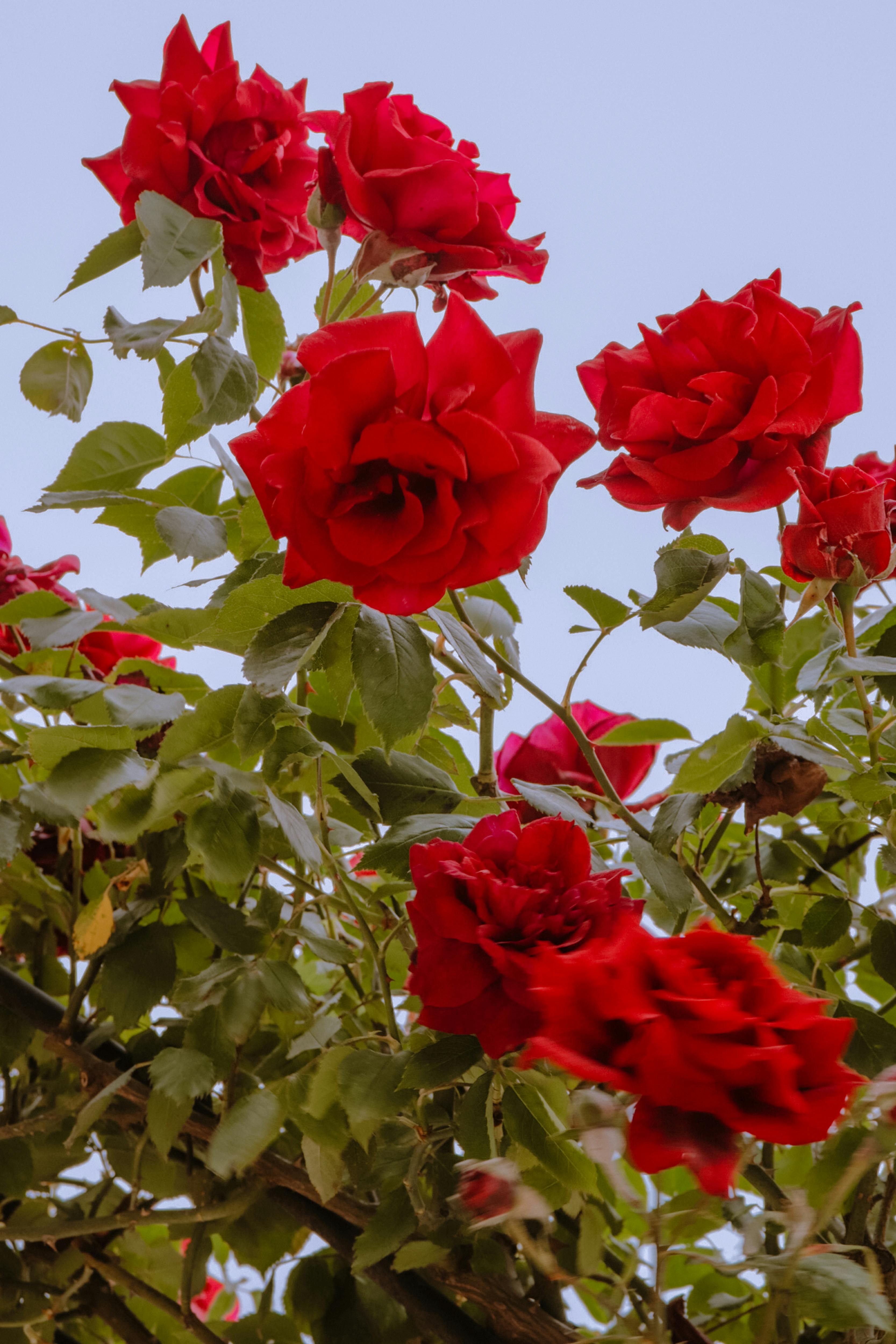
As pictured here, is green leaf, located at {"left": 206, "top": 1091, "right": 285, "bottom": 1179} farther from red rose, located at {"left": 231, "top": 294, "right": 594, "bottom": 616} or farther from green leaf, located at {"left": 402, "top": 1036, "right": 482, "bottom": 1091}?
red rose, located at {"left": 231, "top": 294, "right": 594, "bottom": 616}

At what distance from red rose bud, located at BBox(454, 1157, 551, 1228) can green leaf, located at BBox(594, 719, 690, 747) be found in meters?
0.22

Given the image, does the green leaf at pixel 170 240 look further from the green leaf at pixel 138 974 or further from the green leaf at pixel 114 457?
the green leaf at pixel 138 974

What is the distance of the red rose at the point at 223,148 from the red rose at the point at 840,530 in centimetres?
22

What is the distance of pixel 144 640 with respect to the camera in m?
0.54

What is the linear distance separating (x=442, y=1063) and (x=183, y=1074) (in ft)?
0.32

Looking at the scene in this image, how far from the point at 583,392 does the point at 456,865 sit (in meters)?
0.18

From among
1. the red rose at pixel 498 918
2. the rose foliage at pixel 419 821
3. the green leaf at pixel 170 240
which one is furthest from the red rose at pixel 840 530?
the green leaf at pixel 170 240

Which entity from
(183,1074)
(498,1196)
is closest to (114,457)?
(183,1074)

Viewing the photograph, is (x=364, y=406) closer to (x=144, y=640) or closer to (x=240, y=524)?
(x=240, y=524)

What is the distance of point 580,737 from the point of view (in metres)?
0.35

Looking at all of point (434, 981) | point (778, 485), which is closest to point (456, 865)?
point (434, 981)

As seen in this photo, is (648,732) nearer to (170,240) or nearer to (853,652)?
(853,652)

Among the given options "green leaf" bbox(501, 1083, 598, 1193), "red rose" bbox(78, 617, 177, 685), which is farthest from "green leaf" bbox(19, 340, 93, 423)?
"green leaf" bbox(501, 1083, 598, 1193)

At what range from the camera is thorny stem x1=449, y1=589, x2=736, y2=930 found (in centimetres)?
35
